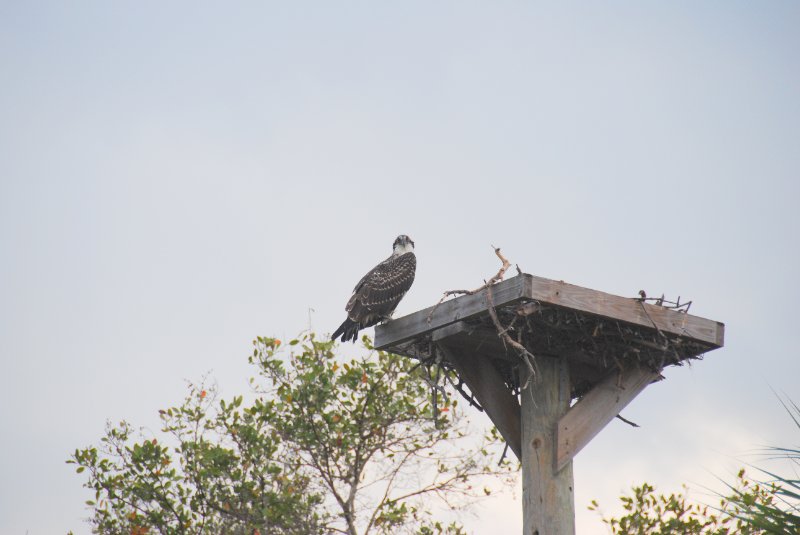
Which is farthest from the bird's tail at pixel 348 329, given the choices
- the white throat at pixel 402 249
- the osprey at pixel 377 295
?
the white throat at pixel 402 249

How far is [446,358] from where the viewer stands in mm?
6043

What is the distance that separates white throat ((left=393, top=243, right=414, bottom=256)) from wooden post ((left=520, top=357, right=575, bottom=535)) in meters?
3.51

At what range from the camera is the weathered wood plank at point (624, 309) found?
17.4ft

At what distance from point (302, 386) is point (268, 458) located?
836mm

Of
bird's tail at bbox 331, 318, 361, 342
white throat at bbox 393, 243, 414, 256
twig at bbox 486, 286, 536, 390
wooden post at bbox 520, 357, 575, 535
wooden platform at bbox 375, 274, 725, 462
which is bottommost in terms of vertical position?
wooden post at bbox 520, 357, 575, 535

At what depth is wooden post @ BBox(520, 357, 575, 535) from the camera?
17.6 ft

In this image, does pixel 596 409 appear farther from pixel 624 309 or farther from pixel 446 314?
pixel 446 314

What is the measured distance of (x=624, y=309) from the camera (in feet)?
18.5

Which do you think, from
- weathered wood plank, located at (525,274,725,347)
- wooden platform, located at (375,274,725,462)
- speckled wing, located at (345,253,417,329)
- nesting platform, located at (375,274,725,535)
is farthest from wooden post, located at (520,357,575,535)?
speckled wing, located at (345,253,417,329)

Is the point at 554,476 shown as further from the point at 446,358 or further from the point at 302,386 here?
the point at 302,386

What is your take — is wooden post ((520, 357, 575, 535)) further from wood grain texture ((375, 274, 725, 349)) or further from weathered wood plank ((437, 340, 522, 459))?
wood grain texture ((375, 274, 725, 349))

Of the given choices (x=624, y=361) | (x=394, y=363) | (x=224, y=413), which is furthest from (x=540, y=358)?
(x=224, y=413)

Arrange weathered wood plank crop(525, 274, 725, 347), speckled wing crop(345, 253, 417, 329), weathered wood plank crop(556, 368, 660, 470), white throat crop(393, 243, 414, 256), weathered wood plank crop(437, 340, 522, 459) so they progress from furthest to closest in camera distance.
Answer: white throat crop(393, 243, 414, 256) < speckled wing crop(345, 253, 417, 329) < weathered wood plank crop(437, 340, 522, 459) < weathered wood plank crop(556, 368, 660, 470) < weathered wood plank crop(525, 274, 725, 347)

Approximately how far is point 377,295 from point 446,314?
2.24 meters
